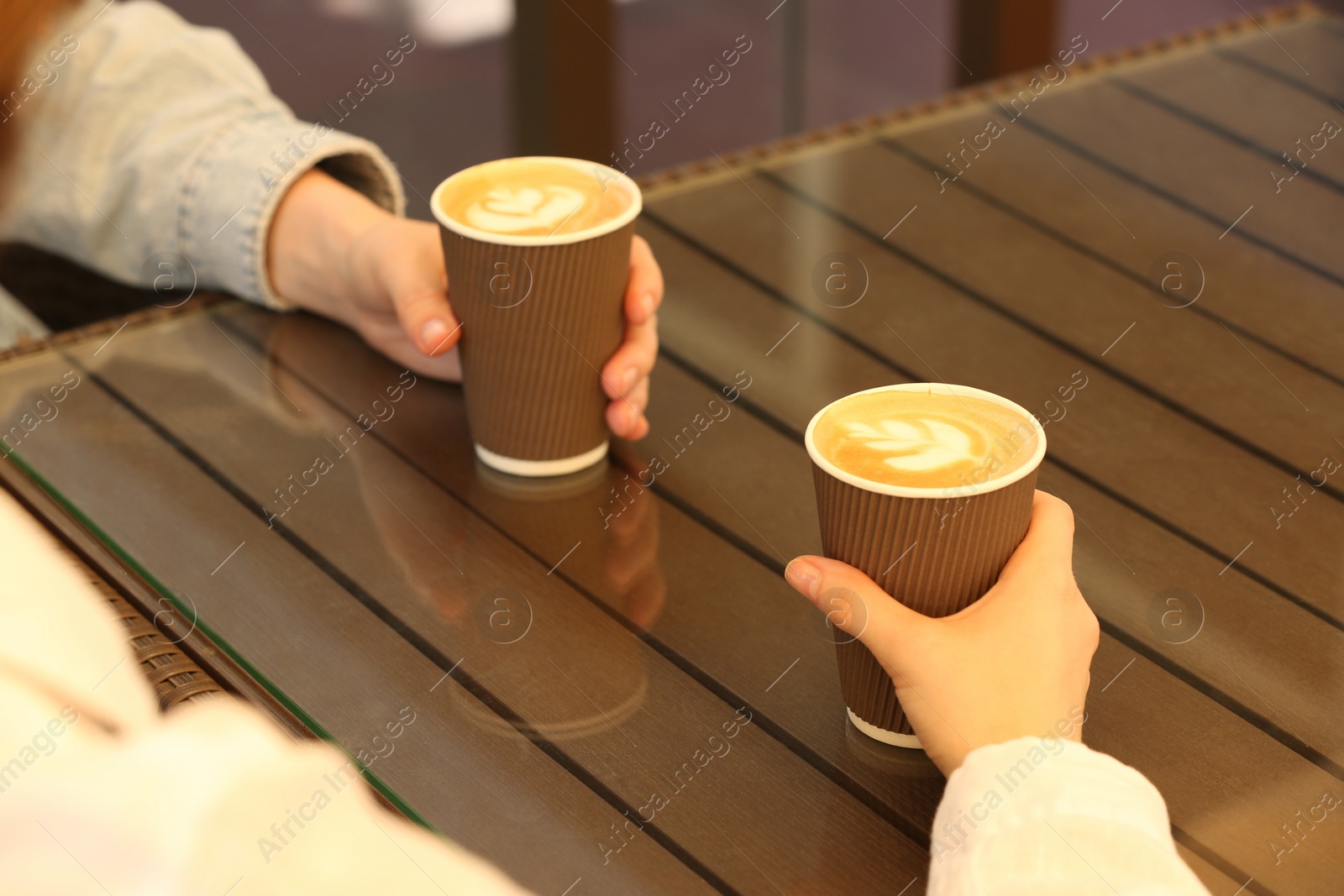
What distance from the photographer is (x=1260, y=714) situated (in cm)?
72

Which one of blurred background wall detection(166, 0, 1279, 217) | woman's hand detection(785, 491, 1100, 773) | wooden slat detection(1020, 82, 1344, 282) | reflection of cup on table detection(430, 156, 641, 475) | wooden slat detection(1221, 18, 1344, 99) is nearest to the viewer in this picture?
woman's hand detection(785, 491, 1100, 773)

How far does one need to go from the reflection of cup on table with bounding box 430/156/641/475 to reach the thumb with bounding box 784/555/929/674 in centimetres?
28

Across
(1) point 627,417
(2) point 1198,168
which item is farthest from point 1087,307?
(1) point 627,417

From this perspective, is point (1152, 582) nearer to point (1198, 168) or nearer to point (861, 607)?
point (861, 607)

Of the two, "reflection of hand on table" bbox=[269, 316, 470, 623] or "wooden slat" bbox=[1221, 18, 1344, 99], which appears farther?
"wooden slat" bbox=[1221, 18, 1344, 99]

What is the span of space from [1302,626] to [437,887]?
49 cm

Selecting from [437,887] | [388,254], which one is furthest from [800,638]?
[388,254]

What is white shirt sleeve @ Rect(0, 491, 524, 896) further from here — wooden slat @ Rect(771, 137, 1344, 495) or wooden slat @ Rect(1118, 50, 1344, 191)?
wooden slat @ Rect(1118, 50, 1344, 191)

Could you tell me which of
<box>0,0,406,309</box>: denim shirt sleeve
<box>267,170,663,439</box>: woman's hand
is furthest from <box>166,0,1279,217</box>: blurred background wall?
<box>267,170,663,439</box>: woman's hand

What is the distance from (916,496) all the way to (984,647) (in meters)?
0.08

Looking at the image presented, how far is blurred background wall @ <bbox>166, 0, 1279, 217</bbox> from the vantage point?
7.64 feet

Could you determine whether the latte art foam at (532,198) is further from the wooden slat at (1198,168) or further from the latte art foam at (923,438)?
the wooden slat at (1198,168)

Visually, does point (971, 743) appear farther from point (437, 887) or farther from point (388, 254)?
point (388, 254)

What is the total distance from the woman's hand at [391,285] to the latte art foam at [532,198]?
40 millimetres
